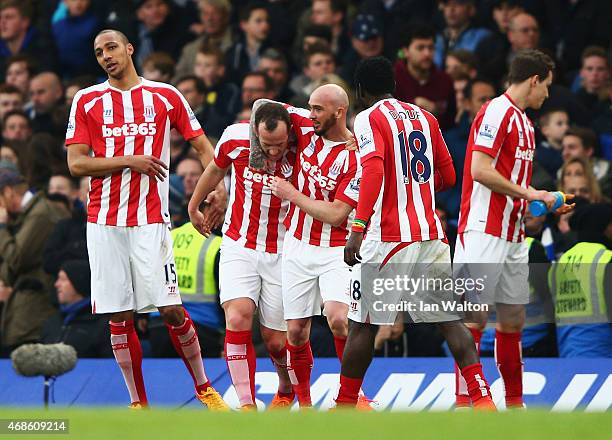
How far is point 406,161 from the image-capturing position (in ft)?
32.7

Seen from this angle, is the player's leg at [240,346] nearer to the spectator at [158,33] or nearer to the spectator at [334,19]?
the spectator at [334,19]

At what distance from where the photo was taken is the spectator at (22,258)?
1473 centimetres

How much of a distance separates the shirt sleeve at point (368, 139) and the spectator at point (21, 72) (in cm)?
967

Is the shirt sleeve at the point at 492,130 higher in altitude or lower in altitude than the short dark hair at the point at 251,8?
lower

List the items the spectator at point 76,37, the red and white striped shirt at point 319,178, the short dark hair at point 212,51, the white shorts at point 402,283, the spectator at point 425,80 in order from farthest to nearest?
the spectator at point 76,37 < the short dark hair at point 212,51 < the spectator at point 425,80 < the red and white striped shirt at point 319,178 < the white shorts at point 402,283

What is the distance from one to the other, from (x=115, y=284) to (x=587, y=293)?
3763 millimetres

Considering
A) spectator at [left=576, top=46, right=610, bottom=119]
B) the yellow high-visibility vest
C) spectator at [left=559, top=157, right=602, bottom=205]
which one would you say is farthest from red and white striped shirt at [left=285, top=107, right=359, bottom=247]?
spectator at [left=576, top=46, right=610, bottom=119]

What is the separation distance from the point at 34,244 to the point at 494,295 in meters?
6.11

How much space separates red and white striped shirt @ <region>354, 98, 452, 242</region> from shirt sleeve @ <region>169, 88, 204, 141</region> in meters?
1.80

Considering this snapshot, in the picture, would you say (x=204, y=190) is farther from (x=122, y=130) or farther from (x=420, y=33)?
(x=420, y=33)

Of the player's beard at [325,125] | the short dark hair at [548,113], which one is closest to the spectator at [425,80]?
the short dark hair at [548,113]

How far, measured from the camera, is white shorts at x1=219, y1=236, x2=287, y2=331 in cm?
1108

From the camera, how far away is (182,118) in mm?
11289

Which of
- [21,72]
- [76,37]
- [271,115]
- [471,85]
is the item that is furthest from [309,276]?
[21,72]
